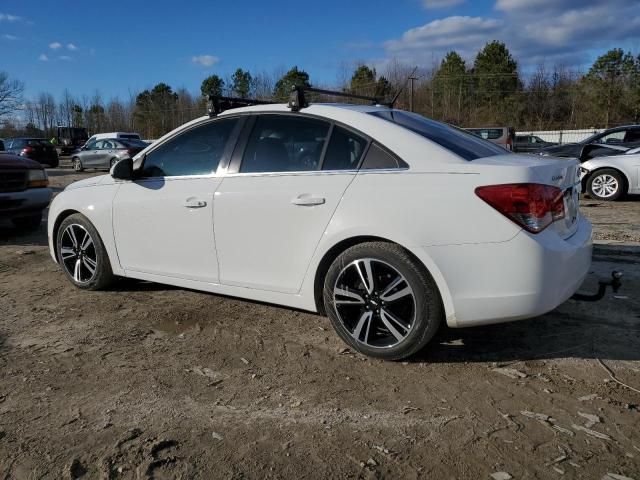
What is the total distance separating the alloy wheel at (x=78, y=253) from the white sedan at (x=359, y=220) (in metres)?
0.47

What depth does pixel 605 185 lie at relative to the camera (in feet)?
36.4

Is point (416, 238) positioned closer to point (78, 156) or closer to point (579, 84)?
point (78, 156)

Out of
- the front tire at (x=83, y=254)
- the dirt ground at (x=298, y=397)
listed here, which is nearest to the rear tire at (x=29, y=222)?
the front tire at (x=83, y=254)

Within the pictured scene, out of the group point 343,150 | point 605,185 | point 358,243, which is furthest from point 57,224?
point 605,185

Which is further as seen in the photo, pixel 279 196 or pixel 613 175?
pixel 613 175

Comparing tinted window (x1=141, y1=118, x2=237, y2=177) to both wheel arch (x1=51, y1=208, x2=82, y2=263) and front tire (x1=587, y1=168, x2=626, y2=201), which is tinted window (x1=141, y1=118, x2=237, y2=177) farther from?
front tire (x1=587, y1=168, x2=626, y2=201)

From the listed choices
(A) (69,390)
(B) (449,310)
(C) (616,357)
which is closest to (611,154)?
(C) (616,357)

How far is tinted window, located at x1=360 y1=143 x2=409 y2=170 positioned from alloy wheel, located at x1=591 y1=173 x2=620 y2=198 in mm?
9410

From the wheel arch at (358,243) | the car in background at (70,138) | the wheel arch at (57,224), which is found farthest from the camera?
the car in background at (70,138)

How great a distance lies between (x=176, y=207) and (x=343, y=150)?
56.1 inches

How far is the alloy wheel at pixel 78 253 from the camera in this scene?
4906 millimetres

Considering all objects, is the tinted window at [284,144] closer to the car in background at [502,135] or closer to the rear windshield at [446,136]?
the rear windshield at [446,136]

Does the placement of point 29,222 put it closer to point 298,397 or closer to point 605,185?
point 298,397

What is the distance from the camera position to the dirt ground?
2389 millimetres
